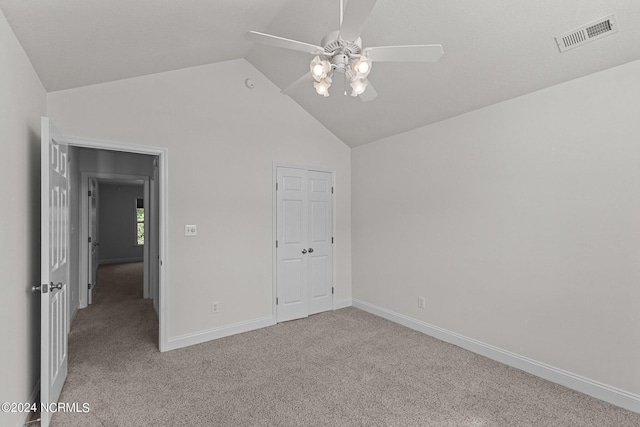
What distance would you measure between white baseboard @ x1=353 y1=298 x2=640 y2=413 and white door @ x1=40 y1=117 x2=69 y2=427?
344 centimetres

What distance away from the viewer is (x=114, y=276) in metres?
7.36

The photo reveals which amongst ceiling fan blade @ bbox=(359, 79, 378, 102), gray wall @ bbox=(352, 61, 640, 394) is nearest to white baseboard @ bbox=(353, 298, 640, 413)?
gray wall @ bbox=(352, 61, 640, 394)

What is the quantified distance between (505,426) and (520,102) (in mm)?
2604

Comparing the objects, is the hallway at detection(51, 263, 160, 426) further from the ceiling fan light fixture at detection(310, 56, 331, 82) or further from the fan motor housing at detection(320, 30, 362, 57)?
the fan motor housing at detection(320, 30, 362, 57)

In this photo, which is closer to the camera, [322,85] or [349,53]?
[349,53]

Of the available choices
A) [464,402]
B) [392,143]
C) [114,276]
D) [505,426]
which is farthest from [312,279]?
[114,276]

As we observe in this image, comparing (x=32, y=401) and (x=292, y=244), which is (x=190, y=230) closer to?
(x=292, y=244)

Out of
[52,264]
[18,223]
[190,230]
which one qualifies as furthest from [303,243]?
[18,223]

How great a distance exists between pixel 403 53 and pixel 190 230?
274cm

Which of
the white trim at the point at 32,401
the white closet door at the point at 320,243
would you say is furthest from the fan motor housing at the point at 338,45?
the white trim at the point at 32,401

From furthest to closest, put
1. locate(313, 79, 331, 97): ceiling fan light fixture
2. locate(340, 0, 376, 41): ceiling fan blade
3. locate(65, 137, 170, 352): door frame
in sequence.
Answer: locate(65, 137, 170, 352): door frame → locate(313, 79, 331, 97): ceiling fan light fixture → locate(340, 0, 376, 41): ceiling fan blade

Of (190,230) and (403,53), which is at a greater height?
(403,53)

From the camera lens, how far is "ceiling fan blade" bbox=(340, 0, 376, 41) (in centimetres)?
132

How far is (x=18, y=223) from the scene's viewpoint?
1926 millimetres
